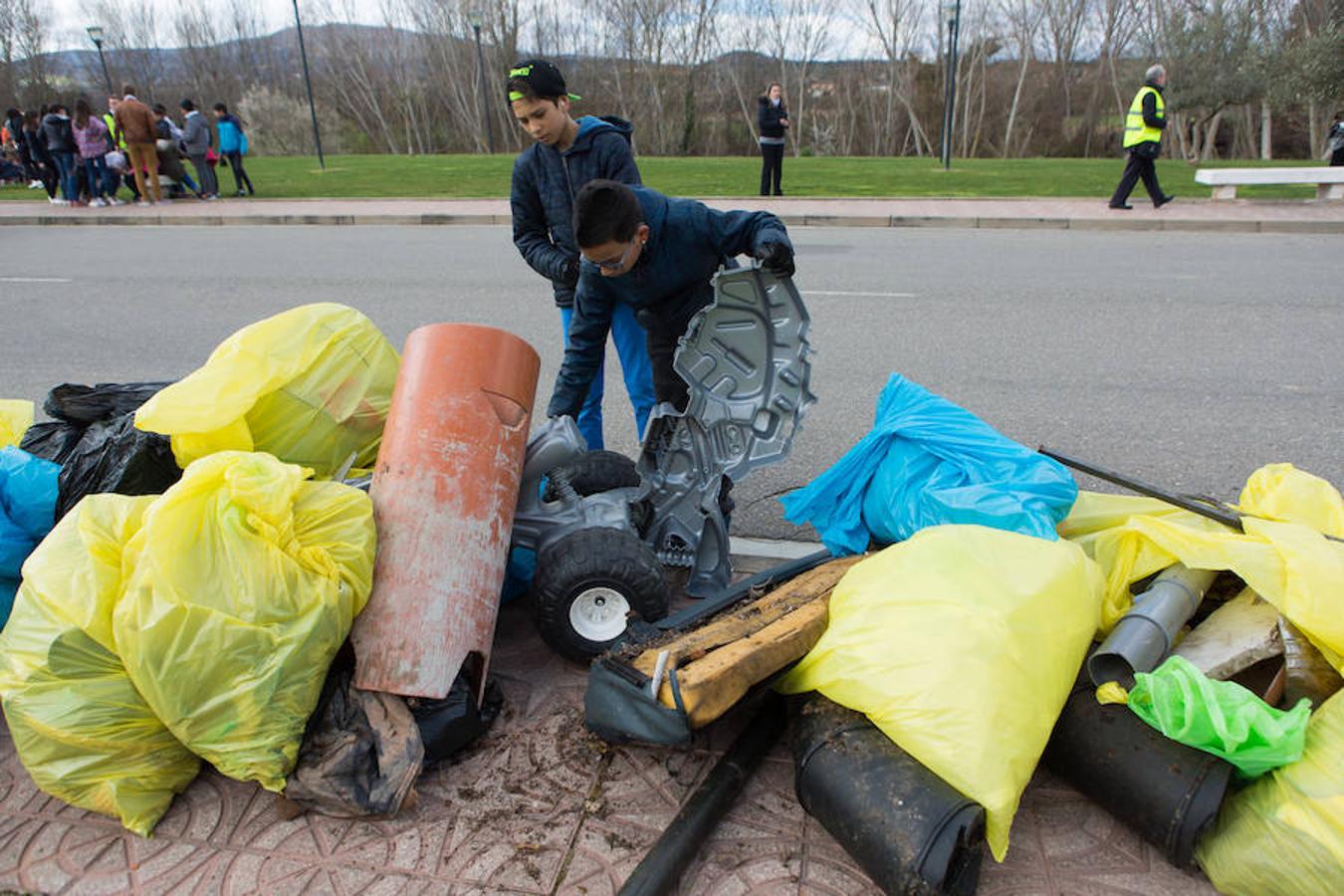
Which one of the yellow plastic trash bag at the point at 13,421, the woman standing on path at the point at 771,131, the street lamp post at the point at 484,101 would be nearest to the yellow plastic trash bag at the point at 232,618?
the yellow plastic trash bag at the point at 13,421

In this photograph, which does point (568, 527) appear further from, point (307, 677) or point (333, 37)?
point (333, 37)

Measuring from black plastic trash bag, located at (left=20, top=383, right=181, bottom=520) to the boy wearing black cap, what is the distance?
4.70 ft

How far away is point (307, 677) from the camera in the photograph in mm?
2148

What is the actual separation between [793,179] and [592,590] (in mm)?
15095

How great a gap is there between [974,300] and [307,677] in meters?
6.21

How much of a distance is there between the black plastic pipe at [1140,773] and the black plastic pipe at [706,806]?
69cm

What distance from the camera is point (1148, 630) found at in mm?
2100

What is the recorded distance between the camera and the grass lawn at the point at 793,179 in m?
14.2

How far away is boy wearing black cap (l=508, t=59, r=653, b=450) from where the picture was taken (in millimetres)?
3348

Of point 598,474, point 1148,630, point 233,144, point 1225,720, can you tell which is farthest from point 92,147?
point 1225,720

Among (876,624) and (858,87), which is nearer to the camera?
(876,624)

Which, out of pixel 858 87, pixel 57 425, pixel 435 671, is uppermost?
pixel 858 87

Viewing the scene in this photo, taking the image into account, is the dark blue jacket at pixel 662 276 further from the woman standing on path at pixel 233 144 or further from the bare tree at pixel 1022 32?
the bare tree at pixel 1022 32

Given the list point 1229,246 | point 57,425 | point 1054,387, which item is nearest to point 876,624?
point 57,425
